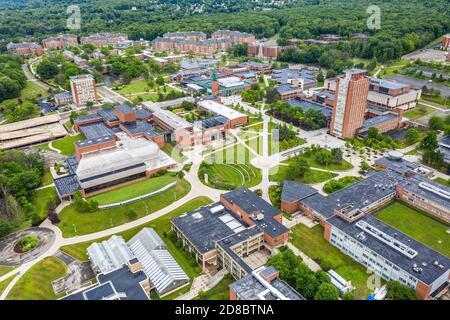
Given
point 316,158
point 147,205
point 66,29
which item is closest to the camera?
point 147,205

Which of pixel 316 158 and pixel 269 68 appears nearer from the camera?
pixel 316 158

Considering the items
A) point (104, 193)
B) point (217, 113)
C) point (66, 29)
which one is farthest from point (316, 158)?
point (66, 29)

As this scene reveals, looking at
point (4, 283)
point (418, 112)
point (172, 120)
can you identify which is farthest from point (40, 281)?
point (418, 112)

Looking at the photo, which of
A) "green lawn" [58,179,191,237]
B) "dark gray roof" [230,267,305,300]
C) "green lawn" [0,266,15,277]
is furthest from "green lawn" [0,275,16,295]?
"dark gray roof" [230,267,305,300]

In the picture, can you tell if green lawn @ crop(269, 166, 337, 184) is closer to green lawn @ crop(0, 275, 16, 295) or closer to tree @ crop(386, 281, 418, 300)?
tree @ crop(386, 281, 418, 300)
